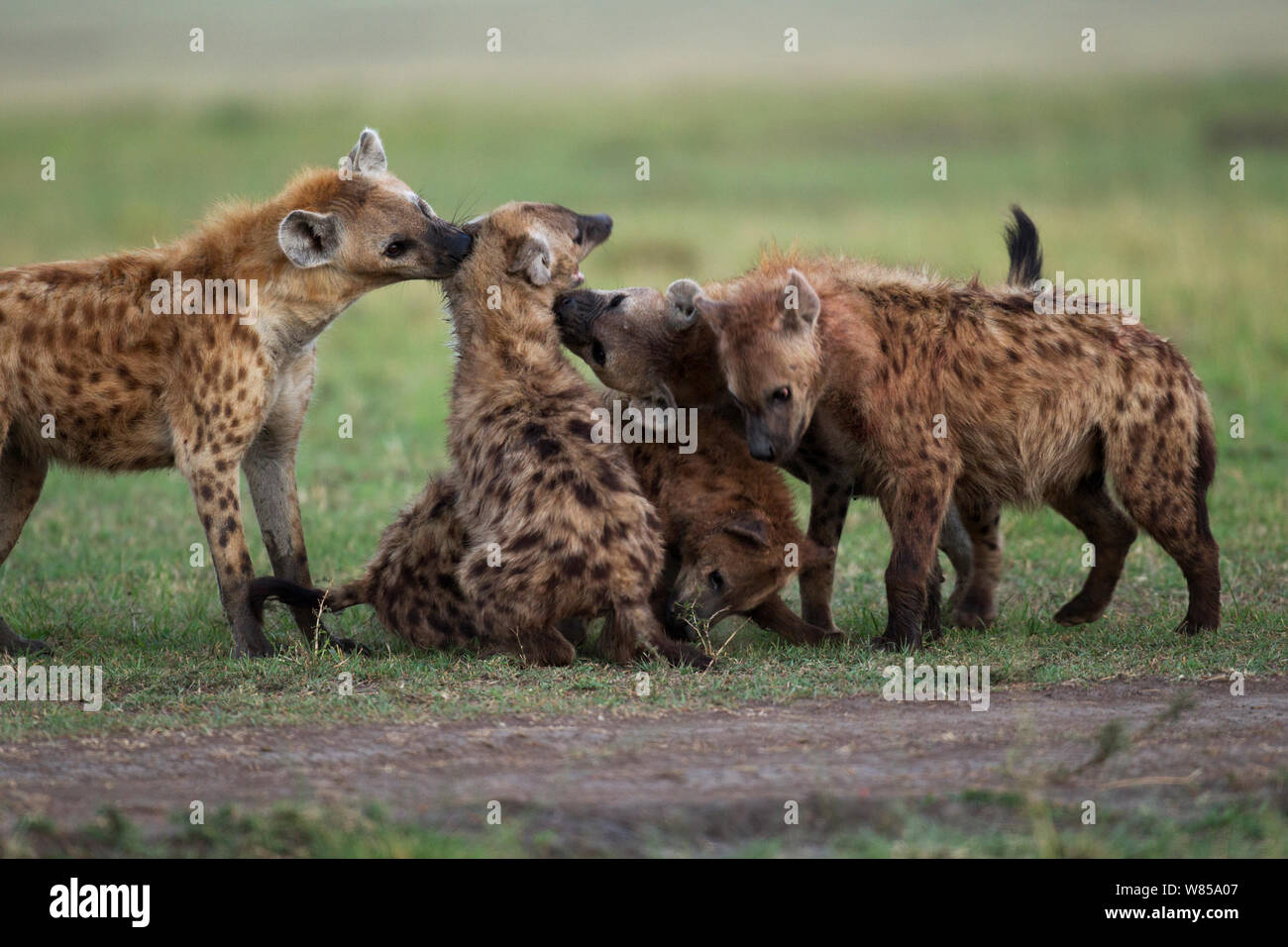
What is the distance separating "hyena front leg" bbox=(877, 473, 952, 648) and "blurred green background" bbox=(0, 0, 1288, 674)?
87cm

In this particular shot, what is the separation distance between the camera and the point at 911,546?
591 centimetres

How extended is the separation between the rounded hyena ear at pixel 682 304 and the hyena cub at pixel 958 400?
10cm

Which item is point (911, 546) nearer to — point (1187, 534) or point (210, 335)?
point (1187, 534)

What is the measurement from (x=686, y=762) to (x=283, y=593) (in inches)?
76.0

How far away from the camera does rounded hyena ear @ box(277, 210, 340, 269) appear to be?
5.88 m

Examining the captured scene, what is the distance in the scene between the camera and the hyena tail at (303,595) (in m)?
5.83

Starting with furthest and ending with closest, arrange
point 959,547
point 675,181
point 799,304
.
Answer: point 675,181, point 959,547, point 799,304

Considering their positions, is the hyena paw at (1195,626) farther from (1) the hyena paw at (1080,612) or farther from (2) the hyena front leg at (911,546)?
(2) the hyena front leg at (911,546)

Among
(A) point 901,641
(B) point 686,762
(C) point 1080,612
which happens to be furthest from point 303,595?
(C) point 1080,612

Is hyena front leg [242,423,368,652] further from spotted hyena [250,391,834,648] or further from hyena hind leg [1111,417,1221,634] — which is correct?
hyena hind leg [1111,417,1221,634]

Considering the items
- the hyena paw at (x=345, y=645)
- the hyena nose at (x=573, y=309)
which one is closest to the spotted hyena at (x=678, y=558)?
the hyena paw at (x=345, y=645)

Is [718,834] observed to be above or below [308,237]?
below

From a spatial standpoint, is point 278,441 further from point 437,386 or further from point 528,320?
point 437,386

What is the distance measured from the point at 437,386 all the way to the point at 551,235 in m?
5.52
